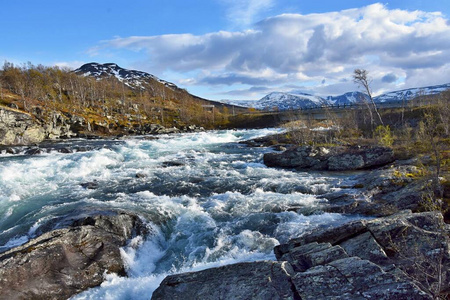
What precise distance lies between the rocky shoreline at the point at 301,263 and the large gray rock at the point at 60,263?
0.08 ft

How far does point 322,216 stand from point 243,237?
4.13 meters

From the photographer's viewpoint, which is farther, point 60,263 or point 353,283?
point 60,263

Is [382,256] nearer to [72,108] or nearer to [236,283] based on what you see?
[236,283]

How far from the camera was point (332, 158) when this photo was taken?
2652cm

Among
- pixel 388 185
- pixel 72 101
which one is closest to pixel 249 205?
pixel 388 185

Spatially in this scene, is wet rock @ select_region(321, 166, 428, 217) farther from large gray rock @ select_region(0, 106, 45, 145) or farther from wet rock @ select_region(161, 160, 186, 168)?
large gray rock @ select_region(0, 106, 45, 145)

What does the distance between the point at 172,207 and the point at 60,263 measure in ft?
25.5

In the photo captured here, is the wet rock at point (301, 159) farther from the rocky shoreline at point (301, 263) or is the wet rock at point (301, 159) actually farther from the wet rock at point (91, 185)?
the wet rock at point (91, 185)

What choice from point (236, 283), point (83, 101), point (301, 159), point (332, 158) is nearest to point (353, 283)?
point (236, 283)

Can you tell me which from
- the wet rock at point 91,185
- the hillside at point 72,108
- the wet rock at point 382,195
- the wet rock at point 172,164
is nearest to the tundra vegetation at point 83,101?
the hillside at point 72,108

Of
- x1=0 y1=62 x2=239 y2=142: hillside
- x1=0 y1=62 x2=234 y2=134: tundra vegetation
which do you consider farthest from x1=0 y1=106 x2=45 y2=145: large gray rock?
x1=0 y1=62 x2=234 y2=134: tundra vegetation

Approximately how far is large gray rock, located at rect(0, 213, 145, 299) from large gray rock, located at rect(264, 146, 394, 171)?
20410mm

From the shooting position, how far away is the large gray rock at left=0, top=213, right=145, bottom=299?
7.96 meters

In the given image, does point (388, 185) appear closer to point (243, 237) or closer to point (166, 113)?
point (243, 237)
